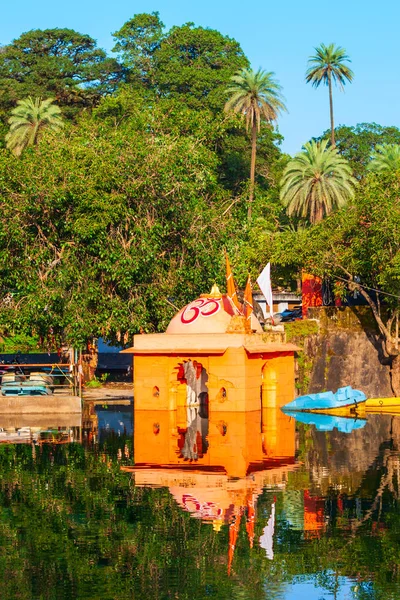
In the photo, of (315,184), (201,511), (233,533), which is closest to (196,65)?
(315,184)

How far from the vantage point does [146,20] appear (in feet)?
322

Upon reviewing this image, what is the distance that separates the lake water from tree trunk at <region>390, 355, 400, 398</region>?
37.2 feet

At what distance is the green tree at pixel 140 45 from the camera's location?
96.4 m

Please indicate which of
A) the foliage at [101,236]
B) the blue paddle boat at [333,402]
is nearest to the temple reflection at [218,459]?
the blue paddle boat at [333,402]

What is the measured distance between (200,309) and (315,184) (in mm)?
31489

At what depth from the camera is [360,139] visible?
335 ft

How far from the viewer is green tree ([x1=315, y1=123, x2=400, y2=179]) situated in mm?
101000

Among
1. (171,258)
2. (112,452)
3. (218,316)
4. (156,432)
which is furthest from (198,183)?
(112,452)

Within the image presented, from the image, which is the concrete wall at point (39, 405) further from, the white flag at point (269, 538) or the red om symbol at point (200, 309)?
the white flag at point (269, 538)

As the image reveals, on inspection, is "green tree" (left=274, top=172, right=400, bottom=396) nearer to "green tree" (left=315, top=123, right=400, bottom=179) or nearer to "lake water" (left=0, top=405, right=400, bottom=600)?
"lake water" (left=0, top=405, right=400, bottom=600)

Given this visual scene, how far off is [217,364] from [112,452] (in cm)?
779

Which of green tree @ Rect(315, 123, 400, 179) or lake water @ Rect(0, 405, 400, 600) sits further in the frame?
green tree @ Rect(315, 123, 400, 179)

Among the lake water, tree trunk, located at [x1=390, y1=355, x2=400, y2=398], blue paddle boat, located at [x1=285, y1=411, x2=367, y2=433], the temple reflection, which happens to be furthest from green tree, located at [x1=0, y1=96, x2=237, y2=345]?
tree trunk, located at [x1=390, y1=355, x2=400, y2=398]

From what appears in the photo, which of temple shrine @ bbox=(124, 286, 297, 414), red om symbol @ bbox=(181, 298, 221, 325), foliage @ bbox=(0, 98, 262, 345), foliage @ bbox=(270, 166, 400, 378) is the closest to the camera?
temple shrine @ bbox=(124, 286, 297, 414)
